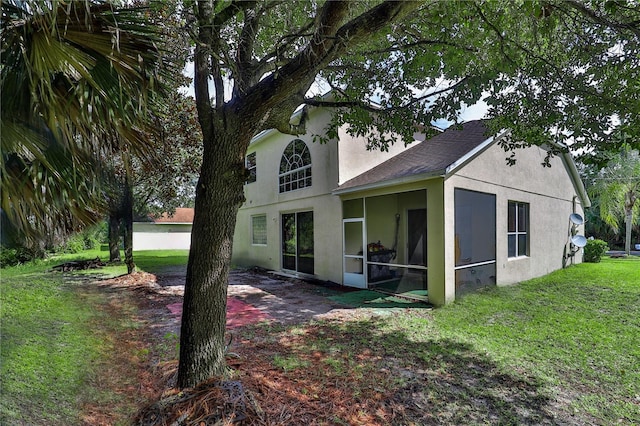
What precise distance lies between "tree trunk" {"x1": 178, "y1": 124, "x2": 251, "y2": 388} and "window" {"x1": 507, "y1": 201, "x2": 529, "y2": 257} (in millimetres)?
10198

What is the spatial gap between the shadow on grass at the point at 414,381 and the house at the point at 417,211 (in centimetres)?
311

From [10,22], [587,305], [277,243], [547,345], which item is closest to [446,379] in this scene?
[547,345]

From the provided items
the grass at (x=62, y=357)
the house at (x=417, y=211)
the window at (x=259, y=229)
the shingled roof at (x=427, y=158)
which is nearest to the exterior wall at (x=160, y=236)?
the window at (x=259, y=229)

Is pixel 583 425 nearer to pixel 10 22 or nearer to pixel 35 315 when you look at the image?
pixel 10 22

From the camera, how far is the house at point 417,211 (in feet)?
28.5

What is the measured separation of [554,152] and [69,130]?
688cm

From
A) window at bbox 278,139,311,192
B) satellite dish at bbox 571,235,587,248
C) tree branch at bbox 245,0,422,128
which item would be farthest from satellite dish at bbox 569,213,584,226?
Result: tree branch at bbox 245,0,422,128

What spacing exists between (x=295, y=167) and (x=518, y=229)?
843cm

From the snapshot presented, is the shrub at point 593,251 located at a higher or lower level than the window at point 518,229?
lower

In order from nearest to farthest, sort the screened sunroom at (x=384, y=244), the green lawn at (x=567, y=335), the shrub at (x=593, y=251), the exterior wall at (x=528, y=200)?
the green lawn at (x=567, y=335)
the exterior wall at (x=528, y=200)
the screened sunroom at (x=384, y=244)
the shrub at (x=593, y=251)

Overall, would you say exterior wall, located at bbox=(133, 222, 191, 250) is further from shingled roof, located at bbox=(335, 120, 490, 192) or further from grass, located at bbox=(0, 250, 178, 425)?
shingled roof, located at bbox=(335, 120, 490, 192)

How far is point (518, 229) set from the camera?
11648mm

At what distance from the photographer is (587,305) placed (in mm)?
8555

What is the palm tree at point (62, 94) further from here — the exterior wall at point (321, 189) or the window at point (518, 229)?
the window at point (518, 229)
